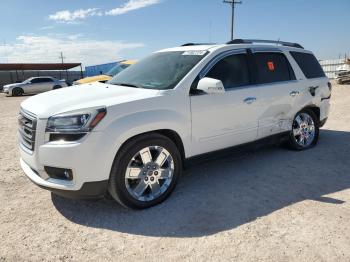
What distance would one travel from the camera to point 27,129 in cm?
370

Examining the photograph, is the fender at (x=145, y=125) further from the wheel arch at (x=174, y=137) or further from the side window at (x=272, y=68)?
the side window at (x=272, y=68)

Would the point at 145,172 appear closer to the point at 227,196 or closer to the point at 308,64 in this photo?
the point at 227,196

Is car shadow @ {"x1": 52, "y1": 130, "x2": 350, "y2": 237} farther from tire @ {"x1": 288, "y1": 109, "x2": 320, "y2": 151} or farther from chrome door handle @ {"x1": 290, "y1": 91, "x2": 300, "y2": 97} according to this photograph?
chrome door handle @ {"x1": 290, "y1": 91, "x2": 300, "y2": 97}

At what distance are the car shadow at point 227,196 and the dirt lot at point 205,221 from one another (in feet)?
0.04

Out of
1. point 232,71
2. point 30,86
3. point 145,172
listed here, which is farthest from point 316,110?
point 30,86

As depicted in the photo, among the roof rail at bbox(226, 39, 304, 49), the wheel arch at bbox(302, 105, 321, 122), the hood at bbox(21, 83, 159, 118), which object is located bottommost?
the wheel arch at bbox(302, 105, 321, 122)

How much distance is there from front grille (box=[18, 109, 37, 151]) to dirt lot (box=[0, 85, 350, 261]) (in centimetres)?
79

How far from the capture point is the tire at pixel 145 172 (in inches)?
141

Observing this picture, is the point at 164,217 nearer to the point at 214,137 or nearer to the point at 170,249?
the point at 170,249

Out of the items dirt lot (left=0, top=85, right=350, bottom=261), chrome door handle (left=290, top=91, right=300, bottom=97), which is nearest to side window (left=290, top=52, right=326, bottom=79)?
chrome door handle (left=290, top=91, right=300, bottom=97)

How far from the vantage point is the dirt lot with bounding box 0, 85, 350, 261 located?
3039 mm

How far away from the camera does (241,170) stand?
508 centimetres

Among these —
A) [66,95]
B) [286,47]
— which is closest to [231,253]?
[66,95]

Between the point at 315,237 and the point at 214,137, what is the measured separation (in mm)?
1707
